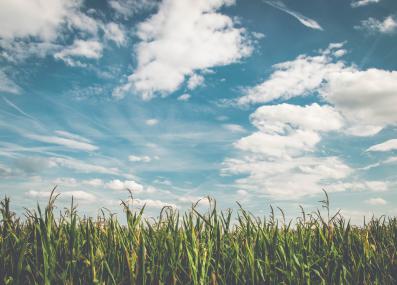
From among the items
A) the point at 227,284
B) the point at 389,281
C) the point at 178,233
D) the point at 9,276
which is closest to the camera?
the point at 9,276

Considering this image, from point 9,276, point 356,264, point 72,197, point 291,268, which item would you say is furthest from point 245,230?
point 9,276

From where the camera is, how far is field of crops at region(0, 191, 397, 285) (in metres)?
3.69

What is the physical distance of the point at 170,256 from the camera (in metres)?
4.01

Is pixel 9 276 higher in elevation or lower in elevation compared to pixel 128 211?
lower

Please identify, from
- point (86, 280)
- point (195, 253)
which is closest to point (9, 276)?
point (86, 280)

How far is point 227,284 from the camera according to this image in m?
4.20

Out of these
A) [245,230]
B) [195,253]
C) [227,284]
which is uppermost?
[245,230]

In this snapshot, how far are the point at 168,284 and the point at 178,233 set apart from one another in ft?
2.60

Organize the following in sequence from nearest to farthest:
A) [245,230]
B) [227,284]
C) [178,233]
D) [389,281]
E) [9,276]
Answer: [9,276] < [227,284] < [178,233] < [389,281] < [245,230]

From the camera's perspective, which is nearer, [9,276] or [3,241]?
[9,276]

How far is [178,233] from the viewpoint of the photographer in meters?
4.53

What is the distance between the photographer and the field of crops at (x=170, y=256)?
369 cm

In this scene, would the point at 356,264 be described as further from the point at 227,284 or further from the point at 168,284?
the point at 168,284

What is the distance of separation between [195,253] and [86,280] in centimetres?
110
